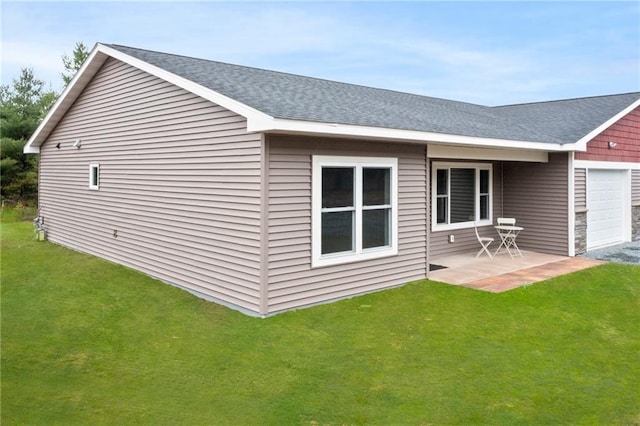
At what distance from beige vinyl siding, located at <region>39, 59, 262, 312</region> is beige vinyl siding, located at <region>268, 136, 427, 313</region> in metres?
0.24

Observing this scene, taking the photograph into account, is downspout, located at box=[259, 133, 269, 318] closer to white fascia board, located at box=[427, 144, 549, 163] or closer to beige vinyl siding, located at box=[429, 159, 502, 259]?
white fascia board, located at box=[427, 144, 549, 163]

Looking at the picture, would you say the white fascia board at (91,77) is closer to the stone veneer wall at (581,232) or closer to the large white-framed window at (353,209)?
the large white-framed window at (353,209)

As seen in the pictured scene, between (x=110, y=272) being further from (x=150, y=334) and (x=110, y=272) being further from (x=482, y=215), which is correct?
(x=482, y=215)

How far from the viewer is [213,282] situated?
7.09 m

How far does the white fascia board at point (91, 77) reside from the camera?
20.1ft

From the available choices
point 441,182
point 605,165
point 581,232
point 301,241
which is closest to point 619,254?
point 581,232

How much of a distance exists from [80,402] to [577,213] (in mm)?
10280

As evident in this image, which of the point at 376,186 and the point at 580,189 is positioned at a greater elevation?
the point at 580,189

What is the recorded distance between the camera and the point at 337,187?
23.1 feet

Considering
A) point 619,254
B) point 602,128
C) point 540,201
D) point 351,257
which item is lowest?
point 619,254

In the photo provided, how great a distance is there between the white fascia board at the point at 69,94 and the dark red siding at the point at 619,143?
10277 millimetres

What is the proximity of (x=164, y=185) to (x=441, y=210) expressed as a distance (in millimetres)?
5656

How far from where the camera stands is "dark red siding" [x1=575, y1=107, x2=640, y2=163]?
11316 mm

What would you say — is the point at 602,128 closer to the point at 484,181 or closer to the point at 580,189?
the point at 580,189
